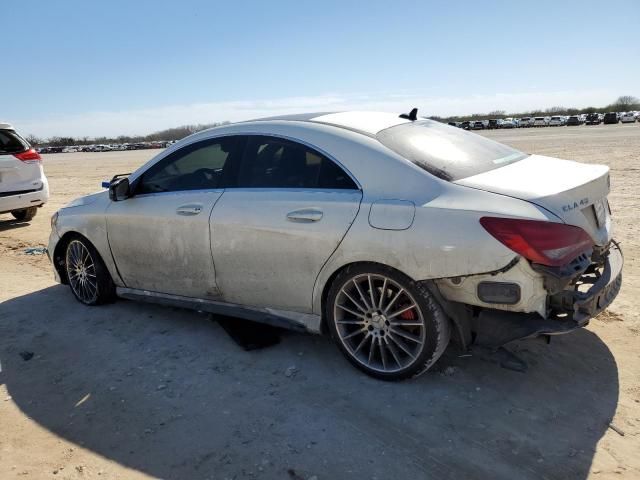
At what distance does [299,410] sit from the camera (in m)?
3.22

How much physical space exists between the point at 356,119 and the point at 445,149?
709mm

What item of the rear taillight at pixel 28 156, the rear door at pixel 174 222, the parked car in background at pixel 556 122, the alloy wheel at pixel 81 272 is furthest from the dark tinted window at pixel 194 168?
the parked car in background at pixel 556 122

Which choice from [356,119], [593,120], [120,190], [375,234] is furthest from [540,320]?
[593,120]

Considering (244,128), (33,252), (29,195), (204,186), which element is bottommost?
(33,252)

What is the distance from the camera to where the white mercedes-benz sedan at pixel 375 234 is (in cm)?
295

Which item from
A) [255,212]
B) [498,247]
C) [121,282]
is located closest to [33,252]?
[121,282]

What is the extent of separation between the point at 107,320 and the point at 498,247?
11.6 ft

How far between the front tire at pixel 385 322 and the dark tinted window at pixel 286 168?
64cm

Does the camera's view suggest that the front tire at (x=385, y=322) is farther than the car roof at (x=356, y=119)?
No

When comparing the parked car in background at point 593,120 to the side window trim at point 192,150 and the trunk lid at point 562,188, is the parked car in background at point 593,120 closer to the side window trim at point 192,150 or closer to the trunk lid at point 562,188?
the trunk lid at point 562,188

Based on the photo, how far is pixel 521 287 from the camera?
2.88 metres

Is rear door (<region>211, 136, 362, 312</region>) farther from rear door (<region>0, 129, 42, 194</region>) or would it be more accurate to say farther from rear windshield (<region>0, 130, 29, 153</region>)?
rear windshield (<region>0, 130, 29, 153</region>)

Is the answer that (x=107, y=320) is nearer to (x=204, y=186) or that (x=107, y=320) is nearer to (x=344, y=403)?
(x=204, y=186)

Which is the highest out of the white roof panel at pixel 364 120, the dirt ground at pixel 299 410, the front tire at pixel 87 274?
the white roof panel at pixel 364 120
